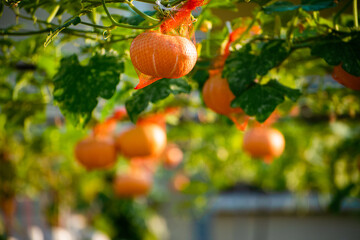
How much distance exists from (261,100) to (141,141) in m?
0.81

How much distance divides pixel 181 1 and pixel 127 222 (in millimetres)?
4010

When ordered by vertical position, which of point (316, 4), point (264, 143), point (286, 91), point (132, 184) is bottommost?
point (132, 184)

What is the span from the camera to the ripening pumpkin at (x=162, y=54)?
59cm

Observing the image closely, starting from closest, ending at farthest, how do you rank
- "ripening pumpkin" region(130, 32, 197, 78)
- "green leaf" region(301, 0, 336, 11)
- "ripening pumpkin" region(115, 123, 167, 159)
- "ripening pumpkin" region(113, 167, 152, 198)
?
"ripening pumpkin" region(130, 32, 197, 78)
"green leaf" region(301, 0, 336, 11)
"ripening pumpkin" region(115, 123, 167, 159)
"ripening pumpkin" region(113, 167, 152, 198)

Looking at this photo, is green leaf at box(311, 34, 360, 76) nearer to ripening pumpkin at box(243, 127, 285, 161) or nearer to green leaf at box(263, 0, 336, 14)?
green leaf at box(263, 0, 336, 14)

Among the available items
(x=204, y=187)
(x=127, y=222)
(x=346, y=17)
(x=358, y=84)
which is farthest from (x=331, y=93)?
(x=127, y=222)

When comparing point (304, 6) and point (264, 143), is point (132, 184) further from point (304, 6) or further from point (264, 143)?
point (304, 6)

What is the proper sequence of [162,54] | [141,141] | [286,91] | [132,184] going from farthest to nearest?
[132,184] → [141,141] → [286,91] → [162,54]

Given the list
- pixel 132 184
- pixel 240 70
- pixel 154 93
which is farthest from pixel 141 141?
pixel 132 184

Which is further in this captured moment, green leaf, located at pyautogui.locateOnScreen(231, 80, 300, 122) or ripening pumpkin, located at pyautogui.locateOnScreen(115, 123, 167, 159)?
ripening pumpkin, located at pyautogui.locateOnScreen(115, 123, 167, 159)

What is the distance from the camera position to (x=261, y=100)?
2.63 ft

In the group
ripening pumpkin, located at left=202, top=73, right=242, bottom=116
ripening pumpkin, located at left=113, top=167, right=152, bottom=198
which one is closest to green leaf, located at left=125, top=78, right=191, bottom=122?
ripening pumpkin, located at left=202, top=73, right=242, bottom=116

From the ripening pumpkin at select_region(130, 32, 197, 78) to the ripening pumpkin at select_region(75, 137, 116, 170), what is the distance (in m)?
1.03

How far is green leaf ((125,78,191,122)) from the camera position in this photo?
0.86m
